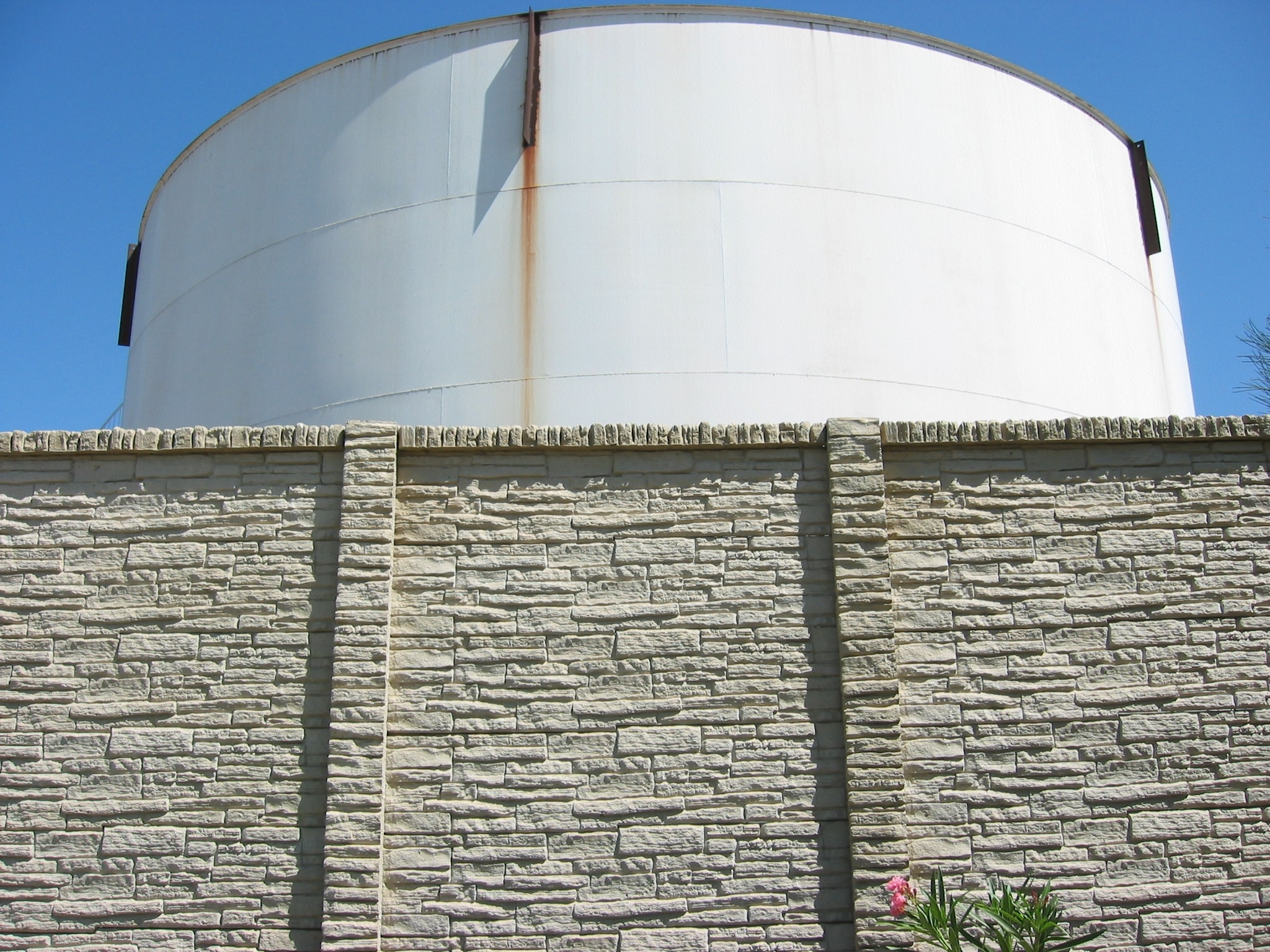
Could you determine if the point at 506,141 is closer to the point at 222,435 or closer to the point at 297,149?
the point at 297,149

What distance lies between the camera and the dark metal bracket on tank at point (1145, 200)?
1170cm

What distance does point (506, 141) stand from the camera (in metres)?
9.65

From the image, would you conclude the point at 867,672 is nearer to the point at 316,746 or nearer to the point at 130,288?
the point at 316,746

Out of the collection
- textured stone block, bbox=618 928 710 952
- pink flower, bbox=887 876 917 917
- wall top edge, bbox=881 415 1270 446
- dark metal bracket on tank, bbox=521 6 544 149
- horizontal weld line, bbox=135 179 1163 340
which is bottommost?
textured stone block, bbox=618 928 710 952

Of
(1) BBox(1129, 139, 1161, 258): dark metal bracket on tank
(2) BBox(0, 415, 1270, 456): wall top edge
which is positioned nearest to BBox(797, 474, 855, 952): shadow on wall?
(2) BBox(0, 415, 1270, 456): wall top edge

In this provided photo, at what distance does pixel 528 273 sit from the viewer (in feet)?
30.5

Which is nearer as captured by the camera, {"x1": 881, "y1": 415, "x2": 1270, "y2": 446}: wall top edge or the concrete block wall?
the concrete block wall

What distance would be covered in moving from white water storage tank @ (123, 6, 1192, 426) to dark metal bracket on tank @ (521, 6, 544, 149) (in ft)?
0.10

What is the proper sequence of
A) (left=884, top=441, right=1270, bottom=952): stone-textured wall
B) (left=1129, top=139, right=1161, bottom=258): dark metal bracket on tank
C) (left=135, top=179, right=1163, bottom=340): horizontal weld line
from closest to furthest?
1. (left=884, top=441, right=1270, bottom=952): stone-textured wall
2. (left=135, top=179, right=1163, bottom=340): horizontal weld line
3. (left=1129, top=139, right=1161, bottom=258): dark metal bracket on tank

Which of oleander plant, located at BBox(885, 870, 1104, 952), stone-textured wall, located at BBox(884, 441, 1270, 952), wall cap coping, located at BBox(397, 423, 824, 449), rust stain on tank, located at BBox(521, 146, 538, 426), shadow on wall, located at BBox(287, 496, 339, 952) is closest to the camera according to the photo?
oleander plant, located at BBox(885, 870, 1104, 952)

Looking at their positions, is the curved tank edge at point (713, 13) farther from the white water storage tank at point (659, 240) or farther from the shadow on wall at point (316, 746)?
the shadow on wall at point (316, 746)

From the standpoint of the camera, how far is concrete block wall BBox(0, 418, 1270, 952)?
19.1 ft

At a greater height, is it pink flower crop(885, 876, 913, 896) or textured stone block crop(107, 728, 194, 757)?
textured stone block crop(107, 728, 194, 757)

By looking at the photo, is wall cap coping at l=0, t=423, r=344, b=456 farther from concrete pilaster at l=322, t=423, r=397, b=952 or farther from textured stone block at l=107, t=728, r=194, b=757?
textured stone block at l=107, t=728, r=194, b=757
